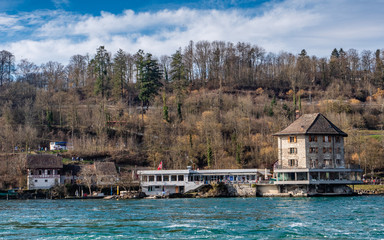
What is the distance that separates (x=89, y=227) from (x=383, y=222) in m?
21.3

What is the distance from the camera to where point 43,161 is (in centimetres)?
8025

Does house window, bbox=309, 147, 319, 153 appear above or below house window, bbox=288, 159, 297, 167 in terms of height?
above

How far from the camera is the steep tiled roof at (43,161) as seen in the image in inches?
3118

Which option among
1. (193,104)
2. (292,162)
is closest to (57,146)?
(193,104)

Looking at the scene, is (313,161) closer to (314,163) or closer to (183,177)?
(314,163)

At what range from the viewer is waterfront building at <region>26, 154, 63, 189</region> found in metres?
78.9

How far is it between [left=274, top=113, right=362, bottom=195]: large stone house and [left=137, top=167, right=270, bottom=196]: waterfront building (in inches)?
215

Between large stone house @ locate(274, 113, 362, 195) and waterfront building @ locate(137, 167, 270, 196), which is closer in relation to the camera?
large stone house @ locate(274, 113, 362, 195)

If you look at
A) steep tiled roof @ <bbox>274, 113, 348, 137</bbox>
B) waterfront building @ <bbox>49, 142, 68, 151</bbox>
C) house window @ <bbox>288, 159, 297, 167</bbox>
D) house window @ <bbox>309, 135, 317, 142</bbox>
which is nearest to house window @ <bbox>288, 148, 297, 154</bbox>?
house window @ <bbox>288, 159, 297, 167</bbox>

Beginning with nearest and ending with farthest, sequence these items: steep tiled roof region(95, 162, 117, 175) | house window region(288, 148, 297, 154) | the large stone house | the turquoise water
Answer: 1. the turquoise water
2. the large stone house
3. house window region(288, 148, 297, 154)
4. steep tiled roof region(95, 162, 117, 175)

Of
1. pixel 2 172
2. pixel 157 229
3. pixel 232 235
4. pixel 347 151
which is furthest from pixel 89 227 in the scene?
pixel 347 151

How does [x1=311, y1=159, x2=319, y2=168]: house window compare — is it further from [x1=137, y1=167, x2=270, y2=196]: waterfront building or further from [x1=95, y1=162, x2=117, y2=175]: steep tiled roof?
[x1=95, y1=162, x2=117, y2=175]: steep tiled roof

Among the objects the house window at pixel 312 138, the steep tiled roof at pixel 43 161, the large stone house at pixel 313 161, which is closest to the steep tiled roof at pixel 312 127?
the large stone house at pixel 313 161

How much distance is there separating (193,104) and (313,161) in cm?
4205
